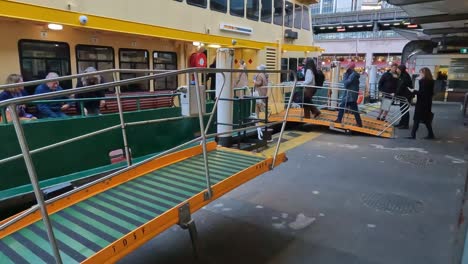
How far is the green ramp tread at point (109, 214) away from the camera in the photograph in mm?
2094

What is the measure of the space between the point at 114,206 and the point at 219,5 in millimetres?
7680

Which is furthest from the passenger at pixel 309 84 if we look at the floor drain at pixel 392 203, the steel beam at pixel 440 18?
the steel beam at pixel 440 18

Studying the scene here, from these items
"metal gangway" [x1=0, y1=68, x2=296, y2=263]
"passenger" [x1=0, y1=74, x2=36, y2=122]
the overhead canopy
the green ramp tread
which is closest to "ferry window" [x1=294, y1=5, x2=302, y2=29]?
the overhead canopy

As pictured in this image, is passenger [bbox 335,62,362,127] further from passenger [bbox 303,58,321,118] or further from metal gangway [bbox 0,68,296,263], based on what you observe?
metal gangway [bbox 0,68,296,263]

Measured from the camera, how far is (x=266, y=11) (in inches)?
444

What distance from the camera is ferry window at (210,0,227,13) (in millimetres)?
8953

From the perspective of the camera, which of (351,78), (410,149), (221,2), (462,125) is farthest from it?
(462,125)

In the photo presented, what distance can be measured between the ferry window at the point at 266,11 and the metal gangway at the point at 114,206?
27.7 ft

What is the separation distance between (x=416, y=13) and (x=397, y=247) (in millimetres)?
9732

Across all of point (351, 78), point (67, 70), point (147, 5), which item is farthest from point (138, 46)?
point (351, 78)

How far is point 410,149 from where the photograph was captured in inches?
280

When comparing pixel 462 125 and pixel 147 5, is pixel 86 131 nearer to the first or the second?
pixel 147 5

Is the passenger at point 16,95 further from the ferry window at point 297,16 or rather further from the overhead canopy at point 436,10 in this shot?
the ferry window at point 297,16

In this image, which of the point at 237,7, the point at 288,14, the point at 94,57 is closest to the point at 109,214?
the point at 94,57
